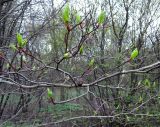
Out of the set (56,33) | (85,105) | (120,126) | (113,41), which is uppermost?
(56,33)

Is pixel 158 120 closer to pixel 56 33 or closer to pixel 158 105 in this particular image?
pixel 158 105

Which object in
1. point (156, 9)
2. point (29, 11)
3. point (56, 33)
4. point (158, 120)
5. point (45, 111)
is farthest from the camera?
point (56, 33)

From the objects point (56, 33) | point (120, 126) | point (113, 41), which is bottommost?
point (120, 126)

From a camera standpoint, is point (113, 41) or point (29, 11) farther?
point (113, 41)

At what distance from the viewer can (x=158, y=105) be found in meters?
7.46

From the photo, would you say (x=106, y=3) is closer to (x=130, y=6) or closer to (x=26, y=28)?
(x=130, y=6)

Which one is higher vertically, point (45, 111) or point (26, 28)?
point (26, 28)

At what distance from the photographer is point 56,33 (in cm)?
1252

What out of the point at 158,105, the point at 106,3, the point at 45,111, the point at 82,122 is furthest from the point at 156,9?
the point at 45,111

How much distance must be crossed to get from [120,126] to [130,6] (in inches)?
140

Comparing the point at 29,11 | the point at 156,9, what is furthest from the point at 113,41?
the point at 29,11

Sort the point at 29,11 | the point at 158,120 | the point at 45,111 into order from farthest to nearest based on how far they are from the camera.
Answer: the point at 45,111
the point at 158,120
the point at 29,11

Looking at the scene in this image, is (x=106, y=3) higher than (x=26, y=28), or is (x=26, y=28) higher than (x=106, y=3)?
(x=106, y=3)

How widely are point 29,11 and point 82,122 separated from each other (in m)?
3.47
